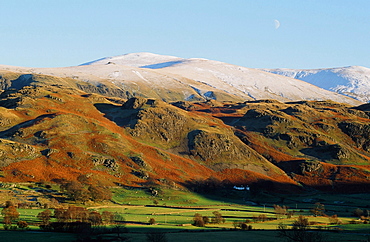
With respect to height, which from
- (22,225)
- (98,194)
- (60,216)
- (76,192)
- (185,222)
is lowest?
(98,194)

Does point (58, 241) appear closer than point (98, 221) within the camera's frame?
Yes

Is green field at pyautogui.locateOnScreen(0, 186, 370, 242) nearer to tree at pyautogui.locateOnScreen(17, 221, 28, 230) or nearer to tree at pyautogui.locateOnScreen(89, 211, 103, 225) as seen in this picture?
tree at pyautogui.locateOnScreen(17, 221, 28, 230)

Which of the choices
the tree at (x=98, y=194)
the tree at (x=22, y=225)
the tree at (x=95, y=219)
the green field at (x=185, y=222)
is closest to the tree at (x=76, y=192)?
the tree at (x=98, y=194)

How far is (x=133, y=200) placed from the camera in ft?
Result: 633

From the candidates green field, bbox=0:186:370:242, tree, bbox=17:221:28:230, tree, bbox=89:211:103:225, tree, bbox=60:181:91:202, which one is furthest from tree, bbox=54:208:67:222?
tree, bbox=60:181:91:202

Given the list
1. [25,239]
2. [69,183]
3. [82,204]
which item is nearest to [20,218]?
[25,239]

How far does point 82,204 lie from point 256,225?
67.1m

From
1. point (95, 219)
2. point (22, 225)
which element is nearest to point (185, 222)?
point (95, 219)

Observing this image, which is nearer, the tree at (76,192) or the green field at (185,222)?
the green field at (185,222)

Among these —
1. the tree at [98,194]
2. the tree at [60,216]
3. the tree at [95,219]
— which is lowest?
the tree at [98,194]

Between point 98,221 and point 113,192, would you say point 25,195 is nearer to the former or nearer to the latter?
point 113,192

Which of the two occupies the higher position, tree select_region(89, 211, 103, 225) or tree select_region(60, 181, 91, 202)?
tree select_region(89, 211, 103, 225)

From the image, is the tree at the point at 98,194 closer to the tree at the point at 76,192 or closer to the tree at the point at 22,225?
the tree at the point at 76,192

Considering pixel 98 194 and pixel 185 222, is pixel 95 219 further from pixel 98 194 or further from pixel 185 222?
Answer: pixel 98 194
